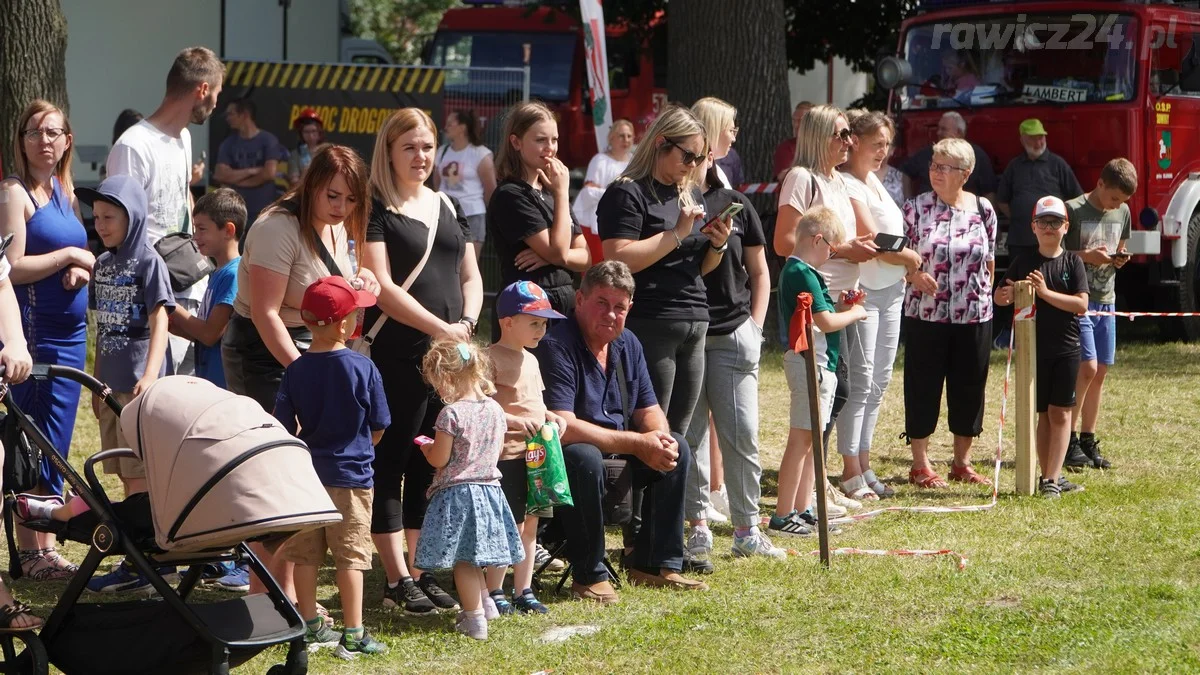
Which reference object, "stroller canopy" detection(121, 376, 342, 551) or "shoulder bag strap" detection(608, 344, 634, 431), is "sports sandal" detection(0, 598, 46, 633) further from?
"shoulder bag strap" detection(608, 344, 634, 431)

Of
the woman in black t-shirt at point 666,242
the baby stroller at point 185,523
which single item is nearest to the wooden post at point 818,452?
the woman in black t-shirt at point 666,242

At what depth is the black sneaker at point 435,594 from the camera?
19.0ft

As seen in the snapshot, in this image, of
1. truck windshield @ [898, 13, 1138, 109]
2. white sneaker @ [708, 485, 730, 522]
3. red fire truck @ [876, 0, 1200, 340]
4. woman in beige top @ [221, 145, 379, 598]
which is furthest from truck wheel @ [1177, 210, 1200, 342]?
woman in beige top @ [221, 145, 379, 598]

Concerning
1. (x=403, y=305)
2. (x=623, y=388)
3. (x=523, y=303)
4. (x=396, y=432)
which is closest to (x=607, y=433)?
(x=623, y=388)

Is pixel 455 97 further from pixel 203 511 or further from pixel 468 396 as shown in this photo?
pixel 203 511

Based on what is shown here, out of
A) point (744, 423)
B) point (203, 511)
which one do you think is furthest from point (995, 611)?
point (203, 511)

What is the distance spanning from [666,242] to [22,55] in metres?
6.47

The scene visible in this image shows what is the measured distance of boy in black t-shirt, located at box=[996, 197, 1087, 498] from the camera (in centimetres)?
801

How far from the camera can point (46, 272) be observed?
606 centimetres

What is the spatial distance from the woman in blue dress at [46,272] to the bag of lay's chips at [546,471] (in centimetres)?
199

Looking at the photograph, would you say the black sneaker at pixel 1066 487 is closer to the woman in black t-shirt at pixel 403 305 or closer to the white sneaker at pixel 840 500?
the white sneaker at pixel 840 500

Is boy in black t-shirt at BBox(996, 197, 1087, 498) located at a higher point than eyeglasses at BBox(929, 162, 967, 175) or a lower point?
lower

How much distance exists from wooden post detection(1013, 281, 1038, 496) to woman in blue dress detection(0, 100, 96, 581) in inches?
183

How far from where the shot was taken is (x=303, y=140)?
16.6m
